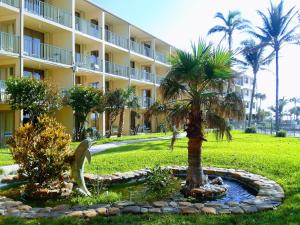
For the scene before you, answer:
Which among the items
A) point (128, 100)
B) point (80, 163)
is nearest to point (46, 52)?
point (128, 100)

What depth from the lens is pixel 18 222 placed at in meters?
5.90

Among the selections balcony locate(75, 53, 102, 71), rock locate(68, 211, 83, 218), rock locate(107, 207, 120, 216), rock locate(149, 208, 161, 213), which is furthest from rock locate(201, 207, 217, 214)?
balcony locate(75, 53, 102, 71)

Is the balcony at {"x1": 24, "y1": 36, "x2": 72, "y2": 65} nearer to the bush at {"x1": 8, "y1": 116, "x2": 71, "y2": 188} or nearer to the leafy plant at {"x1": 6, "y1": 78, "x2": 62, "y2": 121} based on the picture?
the leafy plant at {"x1": 6, "y1": 78, "x2": 62, "y2": 121}

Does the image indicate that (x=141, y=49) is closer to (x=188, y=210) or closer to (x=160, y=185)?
(x=160, y=185)

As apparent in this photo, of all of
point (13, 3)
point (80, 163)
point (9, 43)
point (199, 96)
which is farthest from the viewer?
point (13, 3)

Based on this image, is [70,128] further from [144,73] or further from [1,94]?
[144,73]

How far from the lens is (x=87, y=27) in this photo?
91.9 feet

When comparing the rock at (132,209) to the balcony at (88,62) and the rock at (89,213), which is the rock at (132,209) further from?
the balcony at (88,62)

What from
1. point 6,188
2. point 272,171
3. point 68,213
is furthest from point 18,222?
point 272,171

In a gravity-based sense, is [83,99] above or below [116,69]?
below

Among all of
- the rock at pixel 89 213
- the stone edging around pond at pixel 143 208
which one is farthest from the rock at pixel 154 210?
the rock at pixel 89 213

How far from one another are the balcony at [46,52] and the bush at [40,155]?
14.9 metres

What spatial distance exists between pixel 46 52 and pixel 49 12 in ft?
8.90

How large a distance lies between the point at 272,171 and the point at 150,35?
29456 mm
